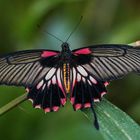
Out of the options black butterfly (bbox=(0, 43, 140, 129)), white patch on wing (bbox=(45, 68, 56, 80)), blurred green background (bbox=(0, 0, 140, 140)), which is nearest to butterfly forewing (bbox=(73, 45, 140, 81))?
black butterfly (bbox=(0, 43, 140, 129))

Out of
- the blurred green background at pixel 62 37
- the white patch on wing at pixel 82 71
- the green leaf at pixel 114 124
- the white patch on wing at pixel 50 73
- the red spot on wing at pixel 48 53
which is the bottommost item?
the green leaf at pixel 114 124

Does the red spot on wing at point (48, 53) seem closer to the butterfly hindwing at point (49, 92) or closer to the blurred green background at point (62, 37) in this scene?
the butterfly hindwing at point (49, 92)

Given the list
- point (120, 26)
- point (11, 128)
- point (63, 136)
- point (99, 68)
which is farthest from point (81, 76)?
point (120, 26)

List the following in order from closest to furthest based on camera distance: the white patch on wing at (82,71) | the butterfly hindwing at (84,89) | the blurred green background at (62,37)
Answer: the butterfly hindwing at (84,89), the white patch on wing at (82,71), the blurred green background at (62,37)

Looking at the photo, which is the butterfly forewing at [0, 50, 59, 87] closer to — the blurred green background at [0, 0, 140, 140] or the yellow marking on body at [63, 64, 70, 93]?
the yellow marking on body at [63, 64, 70, 93]

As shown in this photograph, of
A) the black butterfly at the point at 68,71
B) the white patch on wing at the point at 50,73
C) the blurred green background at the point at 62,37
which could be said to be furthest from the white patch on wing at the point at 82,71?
the blurred green background at the point at 62,37

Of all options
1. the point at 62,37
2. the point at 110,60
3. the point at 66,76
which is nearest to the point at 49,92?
the point at 66,76
